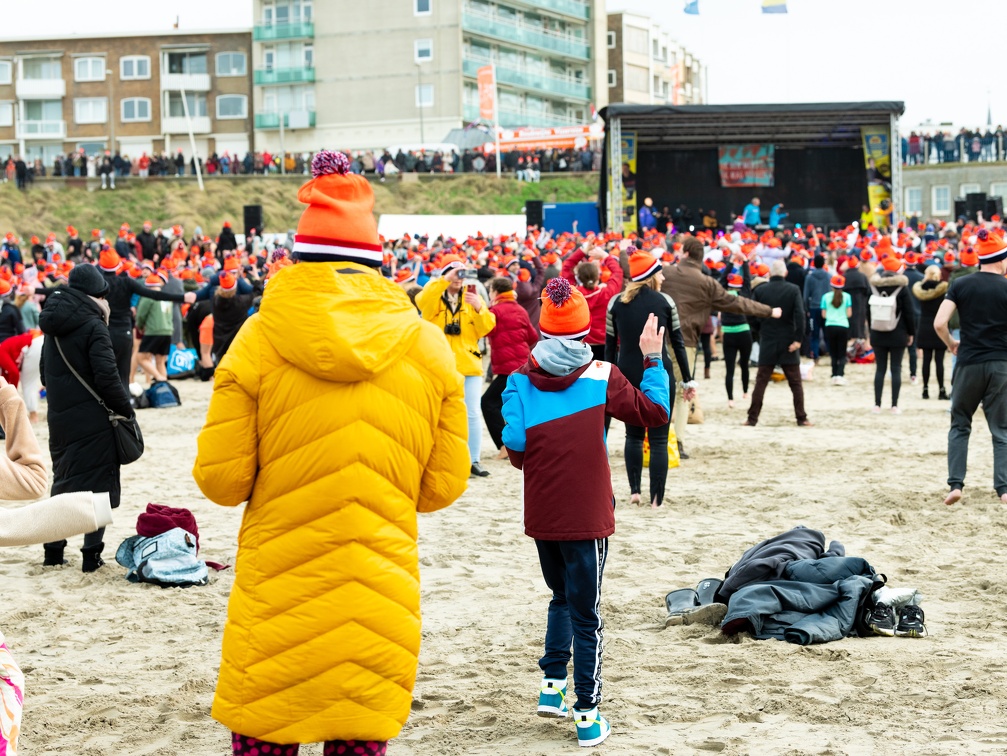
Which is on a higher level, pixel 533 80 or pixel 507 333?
pixel 533 80

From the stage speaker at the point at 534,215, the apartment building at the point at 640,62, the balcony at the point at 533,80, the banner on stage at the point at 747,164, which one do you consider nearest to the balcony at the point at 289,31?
the balcony at the point at 533,80

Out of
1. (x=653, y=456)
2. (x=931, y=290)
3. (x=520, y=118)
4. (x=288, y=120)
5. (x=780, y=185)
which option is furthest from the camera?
(x=520, y=118)

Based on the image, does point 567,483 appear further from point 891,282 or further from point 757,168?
point 757,168

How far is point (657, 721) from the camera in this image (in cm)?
496

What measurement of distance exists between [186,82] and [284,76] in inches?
207

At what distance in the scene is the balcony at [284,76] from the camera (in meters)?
68.3

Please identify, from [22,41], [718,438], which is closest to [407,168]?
[22,41]

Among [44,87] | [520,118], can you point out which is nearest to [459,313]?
[520,118]

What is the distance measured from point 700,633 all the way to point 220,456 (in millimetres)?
3409

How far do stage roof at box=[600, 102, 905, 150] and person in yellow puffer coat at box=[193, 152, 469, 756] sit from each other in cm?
2665

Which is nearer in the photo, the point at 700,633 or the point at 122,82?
the point at 700,633

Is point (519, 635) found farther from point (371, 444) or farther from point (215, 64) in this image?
point (215, 64)

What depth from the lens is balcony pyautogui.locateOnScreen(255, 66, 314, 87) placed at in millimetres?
68262

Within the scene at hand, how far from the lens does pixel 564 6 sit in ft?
252
